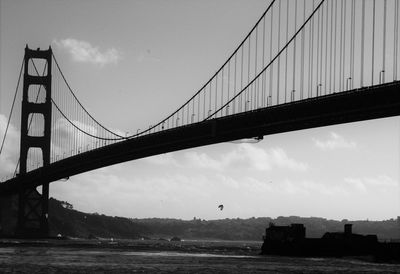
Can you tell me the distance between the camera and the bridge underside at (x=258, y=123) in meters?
62.2

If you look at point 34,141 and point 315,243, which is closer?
point 315,243

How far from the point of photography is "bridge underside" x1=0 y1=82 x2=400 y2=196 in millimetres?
62156

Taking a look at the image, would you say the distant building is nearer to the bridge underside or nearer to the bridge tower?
the bridge underside

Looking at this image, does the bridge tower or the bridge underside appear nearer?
the bridge underside

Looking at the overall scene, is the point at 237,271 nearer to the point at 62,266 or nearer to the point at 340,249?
the point at 62,266

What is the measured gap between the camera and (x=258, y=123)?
7425cm

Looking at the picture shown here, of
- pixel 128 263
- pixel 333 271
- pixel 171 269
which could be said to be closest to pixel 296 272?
pixel 333 271

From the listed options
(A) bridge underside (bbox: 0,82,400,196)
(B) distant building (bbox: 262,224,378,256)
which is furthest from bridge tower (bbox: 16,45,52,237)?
(B) distant building (bbox: 262,224,378,256)

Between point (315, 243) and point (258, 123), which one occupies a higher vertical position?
point (258, 123)

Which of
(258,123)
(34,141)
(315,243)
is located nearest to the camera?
(258,123)

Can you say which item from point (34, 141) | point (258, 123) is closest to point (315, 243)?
point (258, 123)

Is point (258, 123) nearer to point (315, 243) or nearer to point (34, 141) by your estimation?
point (315, 243)

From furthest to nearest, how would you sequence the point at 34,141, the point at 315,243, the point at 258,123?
1. the point at 34,141
2. the point at 315,243
3. the point at 258,123

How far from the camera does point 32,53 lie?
12475cm
